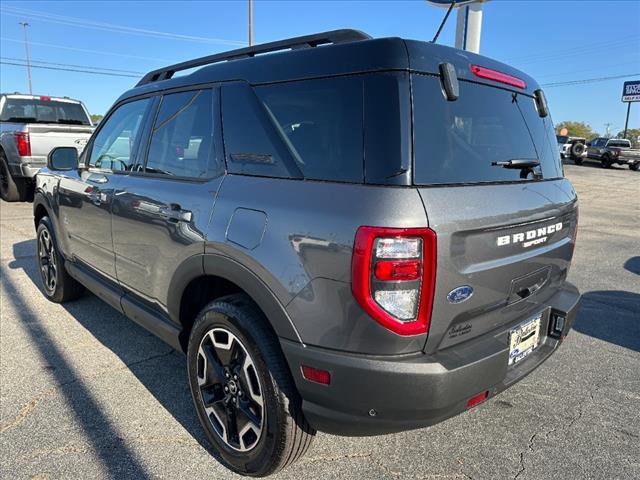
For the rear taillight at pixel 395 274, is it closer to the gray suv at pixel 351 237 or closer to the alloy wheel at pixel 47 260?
the gray suv at pixel 351 237

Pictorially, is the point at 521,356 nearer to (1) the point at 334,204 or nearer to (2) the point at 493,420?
(2) the point at 493,420

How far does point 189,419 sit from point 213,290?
765 mm

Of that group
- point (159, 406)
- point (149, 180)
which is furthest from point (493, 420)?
point (149, 180)

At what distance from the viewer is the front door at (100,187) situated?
3.18 metres

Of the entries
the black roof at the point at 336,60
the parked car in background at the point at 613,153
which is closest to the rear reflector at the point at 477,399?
the black roof at the point at 336,60

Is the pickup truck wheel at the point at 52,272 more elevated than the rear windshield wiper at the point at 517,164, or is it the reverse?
the rear windshield wiper at the point at 517,164

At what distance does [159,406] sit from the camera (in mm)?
2797

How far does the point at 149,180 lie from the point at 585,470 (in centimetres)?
277

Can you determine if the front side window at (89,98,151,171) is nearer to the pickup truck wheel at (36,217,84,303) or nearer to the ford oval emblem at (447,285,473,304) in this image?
the pickup truck wheel at (36,217,84,303)

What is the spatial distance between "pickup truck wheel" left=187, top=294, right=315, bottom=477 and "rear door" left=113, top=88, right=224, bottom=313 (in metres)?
0.40

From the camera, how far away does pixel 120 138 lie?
3.36 metres

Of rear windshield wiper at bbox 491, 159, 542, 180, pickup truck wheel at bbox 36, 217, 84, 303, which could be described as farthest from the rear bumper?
pickup truck wheel at bbox 36, 217, 84, 303

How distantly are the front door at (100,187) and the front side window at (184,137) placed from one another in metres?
0.27

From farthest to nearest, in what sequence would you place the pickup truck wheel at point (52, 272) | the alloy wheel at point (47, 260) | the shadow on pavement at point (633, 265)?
1. the shadow on pavement at point (633, 265)
2. the alloy wheel at point (47, 260)
3. the pickup truck wheel at point (52, 272)
